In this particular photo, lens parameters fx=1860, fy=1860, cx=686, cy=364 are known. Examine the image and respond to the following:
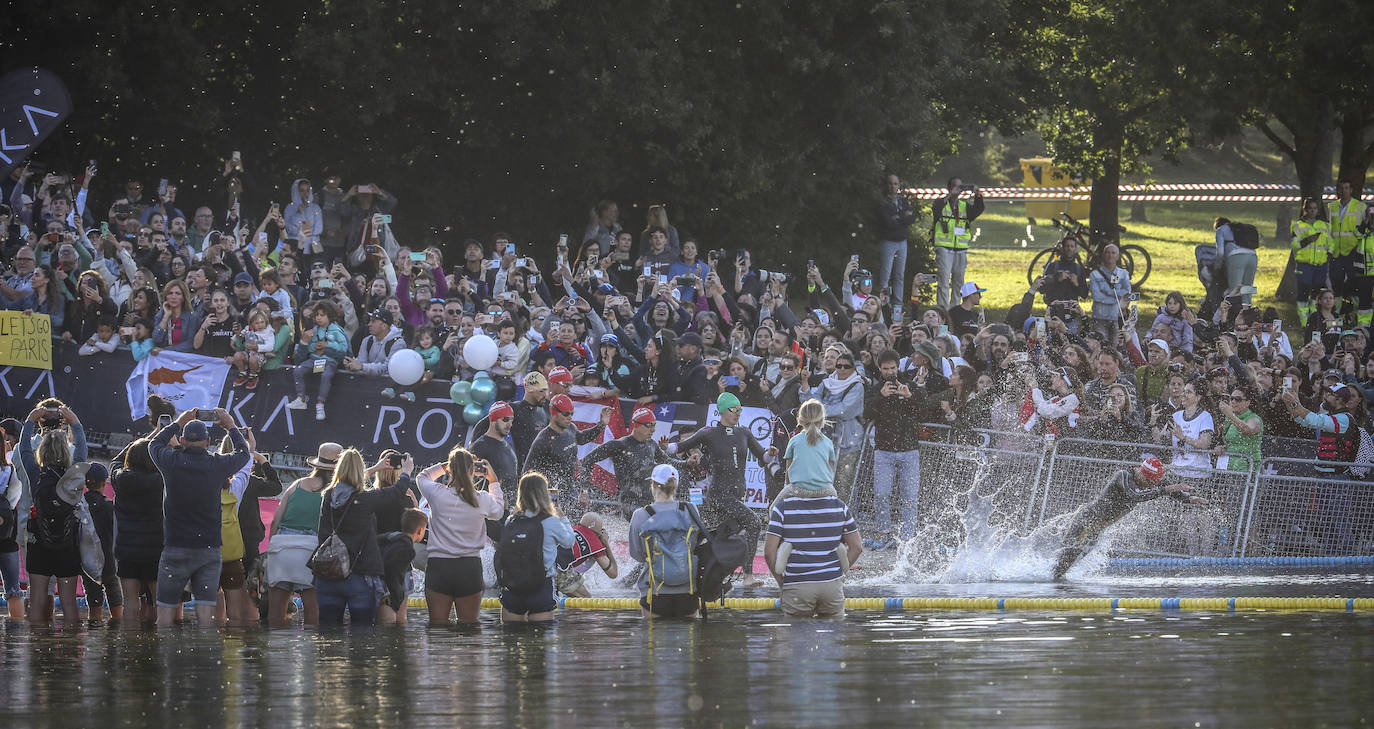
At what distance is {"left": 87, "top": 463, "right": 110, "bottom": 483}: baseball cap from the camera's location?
48.2ft

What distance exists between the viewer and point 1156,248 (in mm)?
47562

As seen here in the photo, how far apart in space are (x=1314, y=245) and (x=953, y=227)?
5.37m

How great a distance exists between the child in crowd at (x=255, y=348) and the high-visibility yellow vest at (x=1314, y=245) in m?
15.0

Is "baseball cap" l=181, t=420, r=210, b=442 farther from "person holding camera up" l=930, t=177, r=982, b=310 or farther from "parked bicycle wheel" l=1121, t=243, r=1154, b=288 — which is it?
"parked bicycle wheel" l=1121, t=243, r=1154, b=288

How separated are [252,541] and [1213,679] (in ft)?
24.8

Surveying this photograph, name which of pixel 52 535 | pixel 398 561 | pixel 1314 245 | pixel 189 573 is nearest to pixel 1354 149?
pixel 1314 245

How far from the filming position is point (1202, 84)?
32.6m

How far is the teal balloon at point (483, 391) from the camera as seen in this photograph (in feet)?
63.2

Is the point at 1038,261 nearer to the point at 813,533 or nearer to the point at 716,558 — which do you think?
the point at 716,558

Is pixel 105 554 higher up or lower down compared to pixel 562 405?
lower down

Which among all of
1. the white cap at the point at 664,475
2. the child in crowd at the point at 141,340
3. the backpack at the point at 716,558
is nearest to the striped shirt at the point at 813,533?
the backpack at the point at 716,558

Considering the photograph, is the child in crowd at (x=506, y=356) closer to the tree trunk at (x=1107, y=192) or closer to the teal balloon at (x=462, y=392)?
the teal balloon at (x=462, y=392)

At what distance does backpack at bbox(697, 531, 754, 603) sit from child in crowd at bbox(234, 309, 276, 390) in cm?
793

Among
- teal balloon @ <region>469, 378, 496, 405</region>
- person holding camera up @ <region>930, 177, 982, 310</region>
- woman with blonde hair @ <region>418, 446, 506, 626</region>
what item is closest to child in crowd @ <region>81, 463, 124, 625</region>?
woman with blonde hair @ <region>418, 446, 506, 626</region>
